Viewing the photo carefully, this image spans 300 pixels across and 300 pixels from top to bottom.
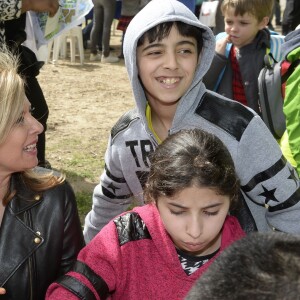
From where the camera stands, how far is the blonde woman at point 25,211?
7.19 ft

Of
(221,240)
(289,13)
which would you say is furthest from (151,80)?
(289,13)

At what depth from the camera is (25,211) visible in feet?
7.39

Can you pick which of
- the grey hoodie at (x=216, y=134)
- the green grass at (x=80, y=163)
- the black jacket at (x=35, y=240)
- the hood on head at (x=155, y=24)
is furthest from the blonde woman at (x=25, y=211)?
the green grass at (x=80, y=163)

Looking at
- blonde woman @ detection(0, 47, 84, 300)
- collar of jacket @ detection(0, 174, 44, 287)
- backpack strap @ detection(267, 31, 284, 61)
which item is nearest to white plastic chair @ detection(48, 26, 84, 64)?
backpack strap @ detection(267, 31, 284, 61)

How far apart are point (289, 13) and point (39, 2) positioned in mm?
6984

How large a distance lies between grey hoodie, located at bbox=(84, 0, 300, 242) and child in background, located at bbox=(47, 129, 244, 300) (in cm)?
21

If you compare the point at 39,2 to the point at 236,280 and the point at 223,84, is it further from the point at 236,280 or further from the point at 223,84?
the point at 236,280

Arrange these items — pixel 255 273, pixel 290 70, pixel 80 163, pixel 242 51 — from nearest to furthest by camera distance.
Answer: pixel 255 273 < pixel 290 70 < pixel 242 51 < pixel 80 163

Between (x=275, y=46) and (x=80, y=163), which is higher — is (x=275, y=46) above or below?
above

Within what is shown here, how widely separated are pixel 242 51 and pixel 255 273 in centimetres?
315

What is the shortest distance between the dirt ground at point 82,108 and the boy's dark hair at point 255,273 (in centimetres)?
423

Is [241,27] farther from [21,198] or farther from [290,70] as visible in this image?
[21,198]

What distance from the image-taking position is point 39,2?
3549mm

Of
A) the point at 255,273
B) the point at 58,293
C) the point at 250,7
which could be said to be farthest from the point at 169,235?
the point at 250,7
